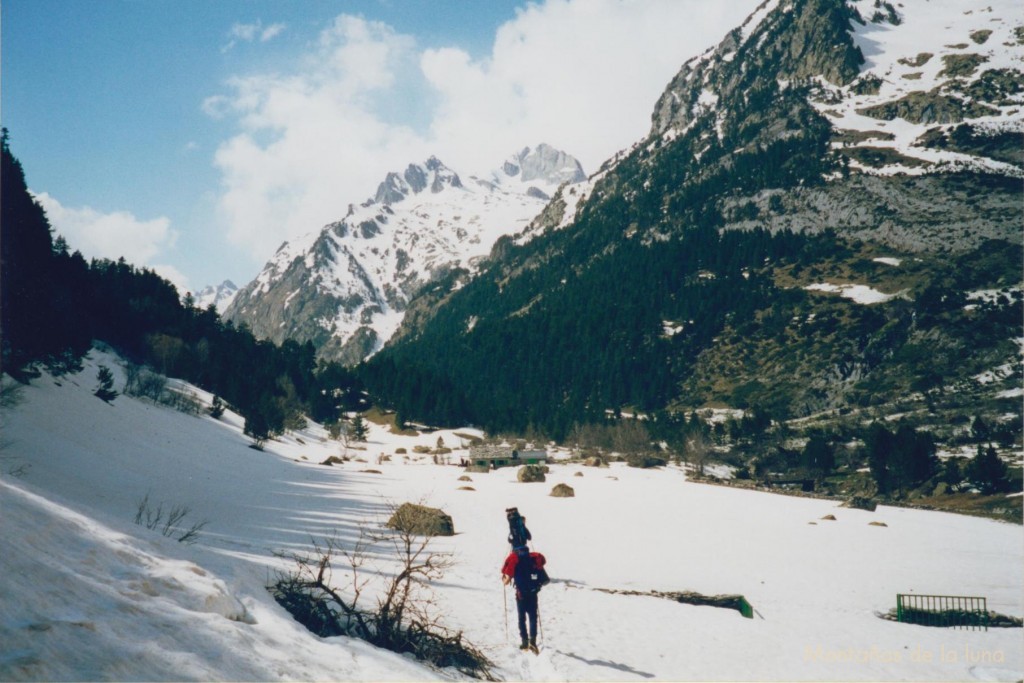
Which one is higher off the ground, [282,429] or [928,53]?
[928,53]

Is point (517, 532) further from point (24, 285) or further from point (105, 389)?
point (105, 389)

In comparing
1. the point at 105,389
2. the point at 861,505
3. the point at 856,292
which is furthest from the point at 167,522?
the point at 856,292

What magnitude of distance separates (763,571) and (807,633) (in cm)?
664

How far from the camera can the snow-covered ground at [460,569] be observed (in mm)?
4969

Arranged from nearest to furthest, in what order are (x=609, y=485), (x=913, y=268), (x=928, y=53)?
(x=609, y=485), (x=913, y=268), (x=928, y=53)

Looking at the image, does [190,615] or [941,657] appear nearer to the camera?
[190,615]

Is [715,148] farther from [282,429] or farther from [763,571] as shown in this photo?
[763,571]

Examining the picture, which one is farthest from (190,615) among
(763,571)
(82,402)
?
(82,402)

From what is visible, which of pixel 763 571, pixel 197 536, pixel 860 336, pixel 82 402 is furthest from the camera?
pixel 860 336

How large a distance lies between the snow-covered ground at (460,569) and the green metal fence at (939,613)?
0.81 metres

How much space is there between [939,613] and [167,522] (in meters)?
24.7

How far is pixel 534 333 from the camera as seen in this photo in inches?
6132

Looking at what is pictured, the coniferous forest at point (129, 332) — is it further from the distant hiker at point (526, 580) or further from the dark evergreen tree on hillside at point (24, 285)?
the distant hiker at point (526, 580)

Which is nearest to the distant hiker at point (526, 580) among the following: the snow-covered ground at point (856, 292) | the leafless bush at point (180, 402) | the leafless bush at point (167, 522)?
the leafless bush at point (167, 522)
